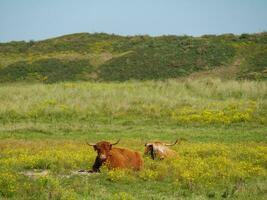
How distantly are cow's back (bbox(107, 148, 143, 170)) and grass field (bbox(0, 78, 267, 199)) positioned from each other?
328mm

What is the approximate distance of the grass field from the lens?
11.5 m

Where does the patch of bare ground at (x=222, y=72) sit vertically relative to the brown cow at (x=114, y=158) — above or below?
above

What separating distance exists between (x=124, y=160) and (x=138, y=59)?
138ft

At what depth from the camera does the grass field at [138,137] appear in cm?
1155

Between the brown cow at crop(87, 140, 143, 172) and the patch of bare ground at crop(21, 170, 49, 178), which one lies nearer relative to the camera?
the patch of bare ground at crop(21, 170, 49, 178)

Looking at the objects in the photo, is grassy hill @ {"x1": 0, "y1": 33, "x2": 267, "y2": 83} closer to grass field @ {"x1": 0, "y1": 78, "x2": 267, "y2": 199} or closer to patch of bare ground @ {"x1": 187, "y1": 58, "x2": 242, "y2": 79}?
patch of bare ground @ {"x1": 187, "y1": 58, "x2": 242, "y2": 79}

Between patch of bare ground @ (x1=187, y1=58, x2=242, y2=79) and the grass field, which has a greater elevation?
patch of bare ground @ (x1=187, y1=58, x2=242, y2=79)

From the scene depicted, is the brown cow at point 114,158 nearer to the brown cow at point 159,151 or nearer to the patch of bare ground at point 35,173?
the patch of bare ground at point 35,173

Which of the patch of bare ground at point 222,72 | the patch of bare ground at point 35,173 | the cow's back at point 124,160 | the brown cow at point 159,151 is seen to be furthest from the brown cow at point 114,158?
the patch of bare ground at point 222,72

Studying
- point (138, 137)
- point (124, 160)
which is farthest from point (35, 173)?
point (138, 137)

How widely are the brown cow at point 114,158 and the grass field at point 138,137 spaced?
40 cm

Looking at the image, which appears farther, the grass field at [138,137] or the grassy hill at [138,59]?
the grassy hill at [138,59]

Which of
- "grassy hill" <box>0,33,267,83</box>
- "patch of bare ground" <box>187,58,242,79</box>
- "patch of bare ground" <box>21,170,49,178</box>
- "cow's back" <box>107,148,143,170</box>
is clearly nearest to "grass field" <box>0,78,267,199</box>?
"patch of bare ground" <box>21,170,49,178</box>

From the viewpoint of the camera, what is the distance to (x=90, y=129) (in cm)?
2392
